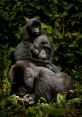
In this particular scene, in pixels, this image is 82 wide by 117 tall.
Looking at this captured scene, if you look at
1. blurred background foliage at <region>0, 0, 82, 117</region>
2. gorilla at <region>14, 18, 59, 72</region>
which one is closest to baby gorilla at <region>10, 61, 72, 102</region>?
gorilla at <region>14, 18, 59, 72</region>

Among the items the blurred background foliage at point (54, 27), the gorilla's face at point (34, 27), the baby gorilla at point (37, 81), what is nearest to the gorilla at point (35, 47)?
the gorilla's face at point (34, 27)

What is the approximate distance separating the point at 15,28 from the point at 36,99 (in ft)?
9.38

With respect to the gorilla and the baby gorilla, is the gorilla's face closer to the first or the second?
the gorilla

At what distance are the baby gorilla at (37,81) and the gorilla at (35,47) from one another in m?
0.24

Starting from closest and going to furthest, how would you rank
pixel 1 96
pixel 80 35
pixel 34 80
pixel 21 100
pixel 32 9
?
pixel 1 96 < pixel 21 100 < pixel 34 80 < pixel 80 35 < pixel 32 9

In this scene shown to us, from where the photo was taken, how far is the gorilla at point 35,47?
7547mm

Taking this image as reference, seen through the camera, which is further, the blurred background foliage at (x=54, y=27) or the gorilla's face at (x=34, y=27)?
the blurred background foliage at (x=54, y=27)

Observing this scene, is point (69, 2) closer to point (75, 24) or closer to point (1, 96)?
point (75, 24)

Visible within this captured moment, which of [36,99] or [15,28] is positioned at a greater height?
[15,28]

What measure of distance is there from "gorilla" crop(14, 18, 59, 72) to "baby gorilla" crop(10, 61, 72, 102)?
0.24 meters

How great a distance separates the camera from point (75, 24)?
973 cm

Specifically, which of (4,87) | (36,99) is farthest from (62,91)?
(4,87)

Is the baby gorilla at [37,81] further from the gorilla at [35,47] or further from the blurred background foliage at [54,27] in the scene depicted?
the blurred background foliage at [54,27]

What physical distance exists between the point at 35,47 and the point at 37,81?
865 mm
